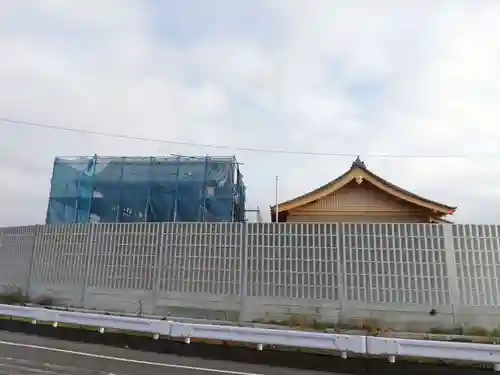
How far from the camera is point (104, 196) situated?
58.9ft

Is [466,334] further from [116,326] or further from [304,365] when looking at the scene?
[116,326]

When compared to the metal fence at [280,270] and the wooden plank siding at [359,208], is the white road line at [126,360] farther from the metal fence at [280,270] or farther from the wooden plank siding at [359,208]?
the wooden plank siding at [359,208]

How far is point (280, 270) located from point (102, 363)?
5.69 meters

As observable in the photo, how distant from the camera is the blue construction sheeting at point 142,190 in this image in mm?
17484

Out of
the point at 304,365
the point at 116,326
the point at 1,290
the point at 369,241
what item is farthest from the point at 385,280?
the point at 1,290

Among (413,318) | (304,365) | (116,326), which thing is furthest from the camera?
(413,318)

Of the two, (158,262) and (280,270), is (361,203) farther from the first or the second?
(158,262)

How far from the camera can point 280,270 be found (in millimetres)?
11789

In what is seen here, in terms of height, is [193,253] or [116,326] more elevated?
[193,253]

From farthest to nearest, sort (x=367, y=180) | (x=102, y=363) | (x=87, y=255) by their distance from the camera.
→ 1. (x=367, y=180)
2. (x=87, y=255)
3. (x=102, y=363)

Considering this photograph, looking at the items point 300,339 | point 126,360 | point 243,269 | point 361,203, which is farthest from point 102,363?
point 361,203

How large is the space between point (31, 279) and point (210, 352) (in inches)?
353

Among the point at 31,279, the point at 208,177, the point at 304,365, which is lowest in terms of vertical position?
the point at 304,365

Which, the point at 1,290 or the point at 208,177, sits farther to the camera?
the point at 208,177
